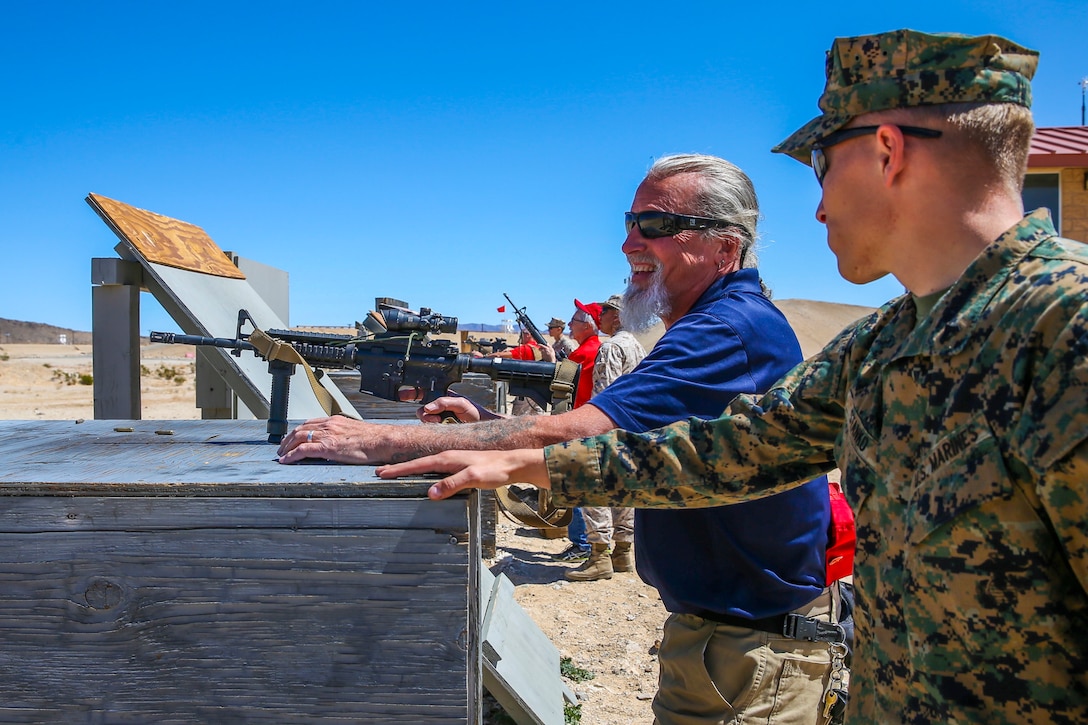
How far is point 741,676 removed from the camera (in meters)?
1.97

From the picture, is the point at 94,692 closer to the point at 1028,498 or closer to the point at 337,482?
the point at 337,482

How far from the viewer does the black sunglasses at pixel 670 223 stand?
222 cm

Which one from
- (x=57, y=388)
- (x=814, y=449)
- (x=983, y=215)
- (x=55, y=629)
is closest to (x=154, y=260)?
(x=55, y=629)

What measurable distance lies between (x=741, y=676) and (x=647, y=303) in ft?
3.42

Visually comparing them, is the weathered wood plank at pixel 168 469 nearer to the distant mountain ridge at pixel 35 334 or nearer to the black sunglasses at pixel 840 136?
the black sunglasses at pixel 840 136

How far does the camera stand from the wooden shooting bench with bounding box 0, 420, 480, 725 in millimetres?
1506

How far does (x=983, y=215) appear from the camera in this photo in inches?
45.4

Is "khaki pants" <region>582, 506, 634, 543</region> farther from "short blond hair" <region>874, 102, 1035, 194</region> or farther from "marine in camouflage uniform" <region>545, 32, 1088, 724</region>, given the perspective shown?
"short blond hair" <region>874, 102, 1035, 194</region>

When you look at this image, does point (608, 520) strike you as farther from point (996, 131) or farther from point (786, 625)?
point (996, 131)

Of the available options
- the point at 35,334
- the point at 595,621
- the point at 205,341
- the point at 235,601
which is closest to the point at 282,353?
the point at 235,601

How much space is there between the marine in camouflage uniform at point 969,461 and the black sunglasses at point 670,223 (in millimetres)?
779

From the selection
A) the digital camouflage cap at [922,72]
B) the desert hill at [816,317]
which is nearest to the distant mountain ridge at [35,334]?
the desert hill at [816,317]

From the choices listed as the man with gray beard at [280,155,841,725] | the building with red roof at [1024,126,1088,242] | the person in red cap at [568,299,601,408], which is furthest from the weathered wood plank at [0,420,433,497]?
the building with red roof at [1024,126,1088,242]

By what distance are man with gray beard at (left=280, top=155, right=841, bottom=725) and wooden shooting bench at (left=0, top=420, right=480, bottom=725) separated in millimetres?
280
